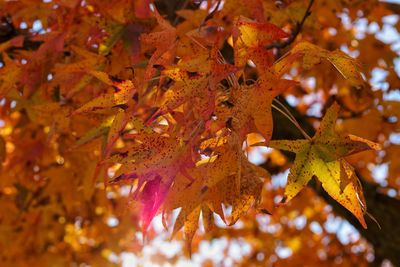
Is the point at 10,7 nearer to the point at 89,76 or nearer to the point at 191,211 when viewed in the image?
the point at 89,76

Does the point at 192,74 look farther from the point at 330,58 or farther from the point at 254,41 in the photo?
the point at 330,58

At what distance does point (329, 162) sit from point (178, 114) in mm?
394

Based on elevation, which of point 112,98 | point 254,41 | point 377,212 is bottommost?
point 377,212

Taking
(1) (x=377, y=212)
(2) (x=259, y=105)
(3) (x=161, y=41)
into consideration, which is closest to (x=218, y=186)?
(2) (x=259, y=105)

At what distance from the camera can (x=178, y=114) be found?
130 cm

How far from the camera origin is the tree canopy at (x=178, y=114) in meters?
1.05

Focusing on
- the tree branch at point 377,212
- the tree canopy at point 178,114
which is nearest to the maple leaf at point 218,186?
the tree canopy at point 178,114

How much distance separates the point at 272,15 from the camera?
5.60 feet

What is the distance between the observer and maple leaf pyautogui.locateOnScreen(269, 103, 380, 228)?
1022mm

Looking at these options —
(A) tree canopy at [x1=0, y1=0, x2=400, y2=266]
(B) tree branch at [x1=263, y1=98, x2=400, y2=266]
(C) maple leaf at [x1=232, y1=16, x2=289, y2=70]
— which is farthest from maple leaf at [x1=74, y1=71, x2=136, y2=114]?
(B) tree branch at [x1=263, y1=98, x2=400, y2=266]

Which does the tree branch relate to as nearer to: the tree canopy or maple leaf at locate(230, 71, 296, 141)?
the tree canopy

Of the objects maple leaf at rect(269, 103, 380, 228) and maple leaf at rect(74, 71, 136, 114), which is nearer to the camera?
maple leaf at rect(269, 103, 380, 228)

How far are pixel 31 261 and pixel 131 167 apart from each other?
7.83ft

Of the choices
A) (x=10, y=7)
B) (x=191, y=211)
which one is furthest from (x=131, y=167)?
(x=10, y=7)
